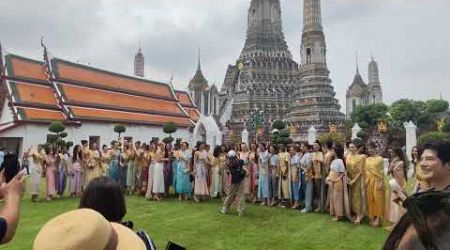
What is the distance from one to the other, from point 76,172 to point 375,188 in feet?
28.0

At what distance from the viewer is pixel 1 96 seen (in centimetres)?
2261

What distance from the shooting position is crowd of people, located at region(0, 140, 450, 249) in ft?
28.2

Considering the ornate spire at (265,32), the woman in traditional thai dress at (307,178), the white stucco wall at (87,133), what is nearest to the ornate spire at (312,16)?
the ornate spire at (265,32)

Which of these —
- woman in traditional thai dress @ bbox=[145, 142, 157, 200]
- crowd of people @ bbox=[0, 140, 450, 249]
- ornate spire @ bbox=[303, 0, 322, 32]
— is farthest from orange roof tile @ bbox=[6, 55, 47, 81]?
ornate spire @ bbox=[303, 0, 322, 32]

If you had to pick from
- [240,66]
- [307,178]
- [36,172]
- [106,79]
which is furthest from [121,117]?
[240,66]

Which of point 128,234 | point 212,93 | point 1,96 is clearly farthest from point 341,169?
point 212,93

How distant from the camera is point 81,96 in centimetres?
2653

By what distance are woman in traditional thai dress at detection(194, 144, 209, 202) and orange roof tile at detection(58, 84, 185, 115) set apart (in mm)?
16589

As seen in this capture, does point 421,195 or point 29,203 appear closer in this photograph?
point 421,195

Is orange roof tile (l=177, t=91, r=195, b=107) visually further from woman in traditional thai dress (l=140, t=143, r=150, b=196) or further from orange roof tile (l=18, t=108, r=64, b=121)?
woman in traditional thai dress (l=140, t=143, r=150, b=196)

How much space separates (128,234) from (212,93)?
70.7 metres

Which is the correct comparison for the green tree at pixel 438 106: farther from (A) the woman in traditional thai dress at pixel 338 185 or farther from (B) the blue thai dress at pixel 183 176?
(A) the woman in traditional thai dress at pixel 338 185

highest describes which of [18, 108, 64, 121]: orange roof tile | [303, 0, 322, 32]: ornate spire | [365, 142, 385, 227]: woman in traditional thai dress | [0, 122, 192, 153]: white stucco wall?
[303, 0, 322, 32]: ornate spire

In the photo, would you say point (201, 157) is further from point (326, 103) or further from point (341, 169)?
point (326, 103)
